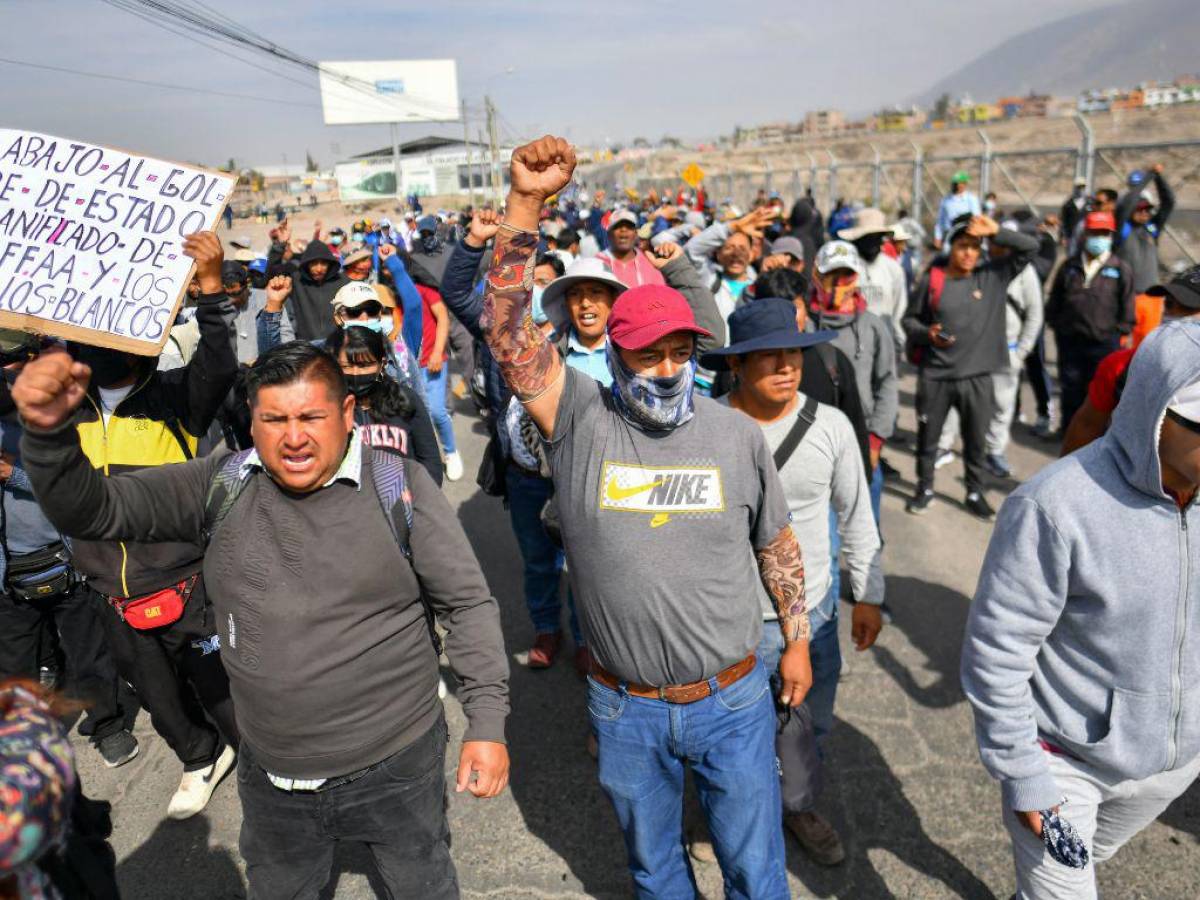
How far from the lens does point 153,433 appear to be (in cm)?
292

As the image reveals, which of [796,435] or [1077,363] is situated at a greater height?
[796,435]

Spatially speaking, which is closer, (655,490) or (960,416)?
(655,490)

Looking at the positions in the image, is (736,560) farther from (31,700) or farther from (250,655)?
(31,700)

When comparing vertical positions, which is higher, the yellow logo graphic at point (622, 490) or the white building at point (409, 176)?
the white building at point (409, 176)

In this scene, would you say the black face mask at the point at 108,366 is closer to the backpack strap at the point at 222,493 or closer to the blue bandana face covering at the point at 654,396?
the backpack strap at the point at 222,493

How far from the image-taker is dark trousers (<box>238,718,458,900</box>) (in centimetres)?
218

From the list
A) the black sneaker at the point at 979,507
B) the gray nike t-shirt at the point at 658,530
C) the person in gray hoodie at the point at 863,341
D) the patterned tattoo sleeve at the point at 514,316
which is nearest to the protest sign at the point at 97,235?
the patterned tattoo sleeve at the point at 514,316

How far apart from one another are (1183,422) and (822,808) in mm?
2158

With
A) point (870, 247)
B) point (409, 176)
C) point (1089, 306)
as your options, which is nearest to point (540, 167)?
point (870, 247)

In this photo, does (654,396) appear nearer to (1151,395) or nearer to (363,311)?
(1151,395)

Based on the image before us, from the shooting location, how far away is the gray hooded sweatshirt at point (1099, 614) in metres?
1.82

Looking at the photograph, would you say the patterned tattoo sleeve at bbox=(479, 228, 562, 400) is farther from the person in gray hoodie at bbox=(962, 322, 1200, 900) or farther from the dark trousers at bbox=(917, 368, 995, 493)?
the dark trousers at bbox=(917, 368, 995, 493)

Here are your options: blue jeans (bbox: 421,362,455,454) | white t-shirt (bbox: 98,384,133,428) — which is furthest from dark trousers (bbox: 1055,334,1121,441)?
white t-shirt (bbox: 98,384,133,428)

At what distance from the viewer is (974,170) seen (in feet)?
126
